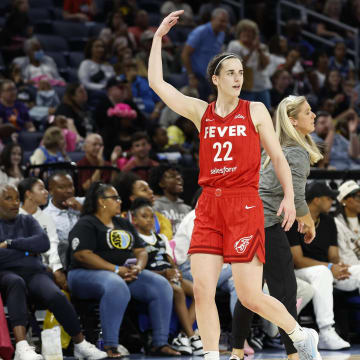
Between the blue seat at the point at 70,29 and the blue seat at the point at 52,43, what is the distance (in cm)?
29

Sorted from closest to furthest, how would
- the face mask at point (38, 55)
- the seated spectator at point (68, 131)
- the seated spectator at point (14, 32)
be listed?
the seated spectator at point (68, 131) → the face mask at point (38, 55) → the seated spectator at point (14, 32)

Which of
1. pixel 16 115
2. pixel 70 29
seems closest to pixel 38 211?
pixel 16 115

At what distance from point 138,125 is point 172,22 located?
5474mm

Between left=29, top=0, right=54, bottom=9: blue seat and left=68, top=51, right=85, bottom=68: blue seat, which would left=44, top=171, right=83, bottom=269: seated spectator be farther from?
left=29, top=0, right=54, bottom=9: blue seat

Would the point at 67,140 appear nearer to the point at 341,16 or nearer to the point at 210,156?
the point at 210,156

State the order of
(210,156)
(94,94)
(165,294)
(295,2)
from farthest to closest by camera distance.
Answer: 1. (295,2)
2. (94,94)
3. (165,294)
4. (210,156)

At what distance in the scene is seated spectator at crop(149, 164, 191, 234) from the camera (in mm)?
7805

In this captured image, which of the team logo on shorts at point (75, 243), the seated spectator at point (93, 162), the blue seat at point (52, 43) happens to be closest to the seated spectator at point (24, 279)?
the team logo on shorts at point (75, 243)

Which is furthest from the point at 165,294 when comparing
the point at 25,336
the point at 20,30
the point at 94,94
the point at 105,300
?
the point at 20,30

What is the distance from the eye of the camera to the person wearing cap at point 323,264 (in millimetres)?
6867

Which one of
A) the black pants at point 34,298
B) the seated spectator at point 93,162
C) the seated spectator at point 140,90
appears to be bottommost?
the black pants at point 34,298

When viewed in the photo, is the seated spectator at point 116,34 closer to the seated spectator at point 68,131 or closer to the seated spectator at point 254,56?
the seated spectator at point 254,56

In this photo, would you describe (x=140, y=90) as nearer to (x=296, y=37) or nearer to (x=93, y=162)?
(x=93, y=162)

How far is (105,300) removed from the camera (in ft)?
20.6
